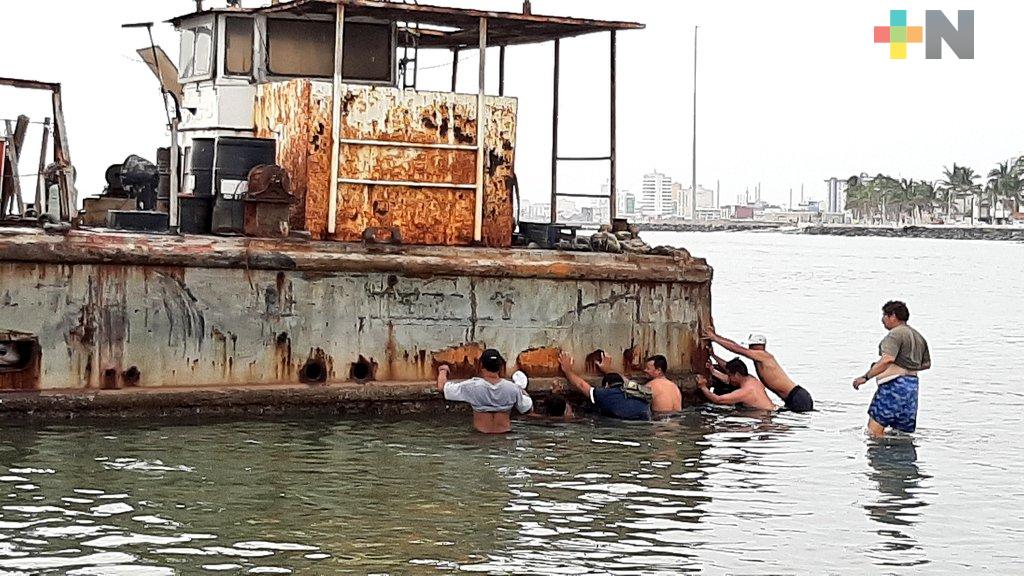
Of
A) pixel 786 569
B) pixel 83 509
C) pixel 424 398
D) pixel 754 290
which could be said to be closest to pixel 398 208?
pixel 424 398

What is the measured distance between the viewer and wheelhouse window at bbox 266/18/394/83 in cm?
1454

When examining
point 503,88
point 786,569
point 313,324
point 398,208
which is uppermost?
point 503,88

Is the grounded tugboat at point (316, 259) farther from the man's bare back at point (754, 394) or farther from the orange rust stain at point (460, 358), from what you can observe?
the man's bare back at point (754, 394)

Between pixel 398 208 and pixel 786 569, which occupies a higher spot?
pixel 398 208

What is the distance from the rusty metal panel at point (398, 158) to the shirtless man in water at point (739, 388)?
254 centimetres

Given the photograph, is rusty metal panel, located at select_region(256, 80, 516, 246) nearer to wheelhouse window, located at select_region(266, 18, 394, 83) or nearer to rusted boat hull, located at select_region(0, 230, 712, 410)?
rusted boat hull, located at select_region(0, 230, 712, 410)

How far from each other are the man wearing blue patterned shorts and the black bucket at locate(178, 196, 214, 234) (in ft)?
18.9

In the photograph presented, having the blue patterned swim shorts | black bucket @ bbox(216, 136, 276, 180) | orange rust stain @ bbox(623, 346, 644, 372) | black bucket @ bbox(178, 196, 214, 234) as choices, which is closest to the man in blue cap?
orange rust stain @ bbox(623, 346, 644, 372)

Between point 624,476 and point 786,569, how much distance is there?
2.80 meters

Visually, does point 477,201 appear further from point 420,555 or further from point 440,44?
point 420,555

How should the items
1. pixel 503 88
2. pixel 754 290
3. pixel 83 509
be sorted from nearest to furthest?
pixel 83 509
pixel 503 88
pixel 754 290

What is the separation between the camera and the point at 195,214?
42.9ft

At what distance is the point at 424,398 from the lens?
1326 cm

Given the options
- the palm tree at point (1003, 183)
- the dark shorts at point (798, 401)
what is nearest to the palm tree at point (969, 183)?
the palm tree at point (1003, 183)
